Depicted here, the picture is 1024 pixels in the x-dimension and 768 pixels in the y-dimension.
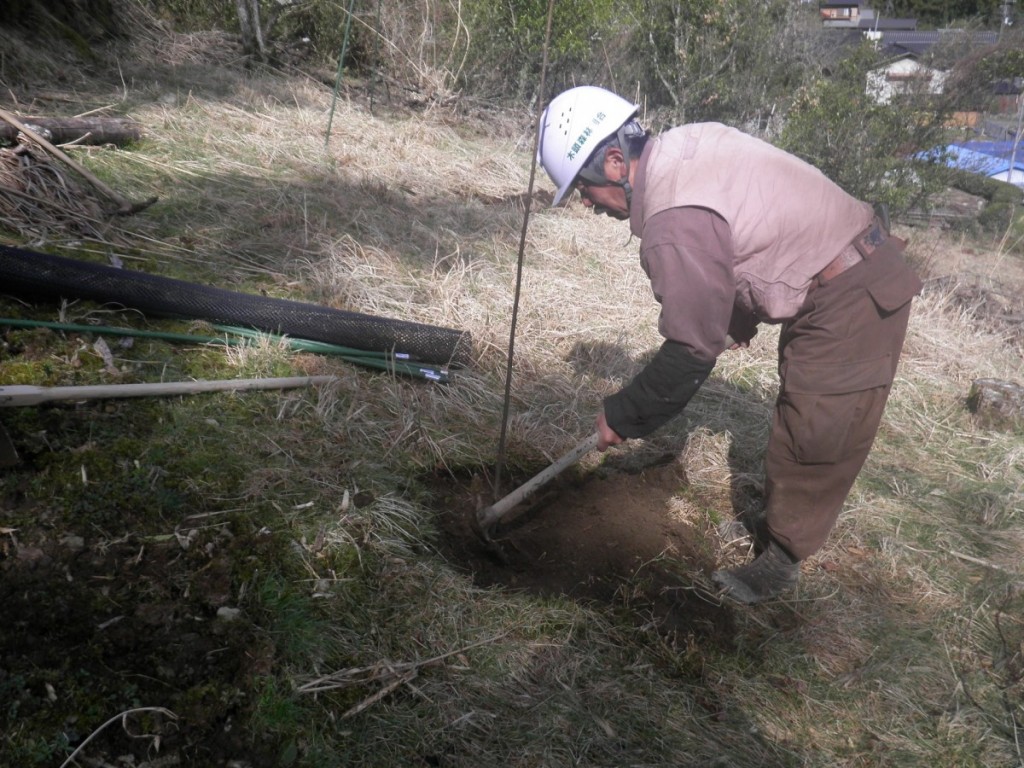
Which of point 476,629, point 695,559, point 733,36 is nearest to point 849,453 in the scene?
point 695,559

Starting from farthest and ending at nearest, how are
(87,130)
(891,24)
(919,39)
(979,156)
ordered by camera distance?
(891,24) → (919,39) → (979,156) → (87,130)

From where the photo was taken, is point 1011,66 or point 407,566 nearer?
point 407,566

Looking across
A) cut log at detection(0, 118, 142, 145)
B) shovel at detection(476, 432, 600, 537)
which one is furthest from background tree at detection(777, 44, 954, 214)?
shovel at detection(476, 432, 600, 537)

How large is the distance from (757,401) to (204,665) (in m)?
3.45

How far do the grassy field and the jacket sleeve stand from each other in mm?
752

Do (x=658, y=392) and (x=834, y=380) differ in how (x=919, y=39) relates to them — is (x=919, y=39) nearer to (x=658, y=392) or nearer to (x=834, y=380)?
(x=834, y=380)

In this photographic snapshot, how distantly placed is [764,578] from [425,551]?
137cm

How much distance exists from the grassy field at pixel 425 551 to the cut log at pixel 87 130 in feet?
0.39

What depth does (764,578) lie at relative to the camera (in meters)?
3.04

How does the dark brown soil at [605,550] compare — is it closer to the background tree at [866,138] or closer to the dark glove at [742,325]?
the dark glove at [742,325]

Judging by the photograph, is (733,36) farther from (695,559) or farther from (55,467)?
(55,467)

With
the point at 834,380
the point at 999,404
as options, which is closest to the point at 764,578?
the point at 834,380

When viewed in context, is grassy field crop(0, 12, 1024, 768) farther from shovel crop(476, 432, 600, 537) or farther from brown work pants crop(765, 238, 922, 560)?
brown work pants crop(765, 238, 922, 560)

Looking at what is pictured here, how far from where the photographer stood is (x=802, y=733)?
252 cm
